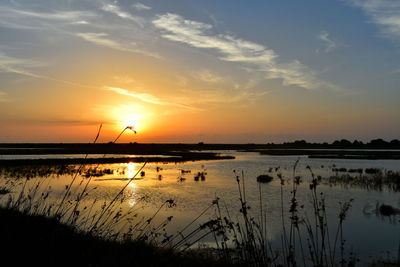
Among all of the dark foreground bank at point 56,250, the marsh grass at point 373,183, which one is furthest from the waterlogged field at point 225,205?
the dark foreground bank at point 56,250

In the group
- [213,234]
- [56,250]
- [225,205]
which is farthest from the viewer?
[225,205]

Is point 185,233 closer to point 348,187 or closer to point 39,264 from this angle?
point 39,264

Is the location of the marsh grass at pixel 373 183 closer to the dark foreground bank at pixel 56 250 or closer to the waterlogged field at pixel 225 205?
the waterlogged field at pixel 225 205

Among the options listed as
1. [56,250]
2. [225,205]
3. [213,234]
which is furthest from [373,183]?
[56,250]

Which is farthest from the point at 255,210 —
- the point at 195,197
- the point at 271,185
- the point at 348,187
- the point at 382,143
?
the point at 382,143

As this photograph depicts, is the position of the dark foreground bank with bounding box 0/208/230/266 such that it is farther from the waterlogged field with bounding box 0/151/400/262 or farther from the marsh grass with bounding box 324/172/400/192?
the marsh grass with bounding box 324/172/400/192

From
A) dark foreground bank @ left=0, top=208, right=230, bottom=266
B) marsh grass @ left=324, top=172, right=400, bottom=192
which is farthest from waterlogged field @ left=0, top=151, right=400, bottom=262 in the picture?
dark foreground bank @ left=0, top=208, right=230, bottom=266

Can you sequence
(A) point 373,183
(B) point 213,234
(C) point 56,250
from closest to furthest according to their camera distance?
(C) point 56,250
(B) point 213,234
(A) point 373,183

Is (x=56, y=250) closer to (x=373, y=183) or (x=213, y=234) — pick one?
(x=213, y=234)

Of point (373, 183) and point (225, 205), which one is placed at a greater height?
point (225, 205)

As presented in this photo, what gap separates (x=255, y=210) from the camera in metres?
16.6

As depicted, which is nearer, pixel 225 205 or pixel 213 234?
pixel 213 234

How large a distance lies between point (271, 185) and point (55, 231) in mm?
21970

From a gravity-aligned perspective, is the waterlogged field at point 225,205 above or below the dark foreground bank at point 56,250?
below
